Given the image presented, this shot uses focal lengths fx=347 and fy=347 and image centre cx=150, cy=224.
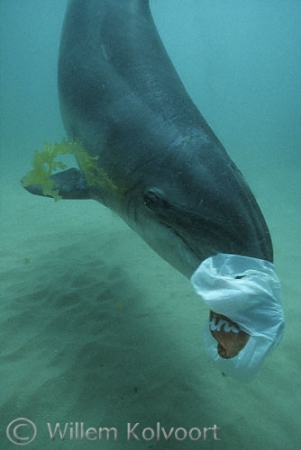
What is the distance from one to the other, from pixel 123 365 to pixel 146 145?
6.79 feet

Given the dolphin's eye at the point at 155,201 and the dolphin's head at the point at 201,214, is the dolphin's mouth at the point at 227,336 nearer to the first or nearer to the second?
the dolphin's head at the point at 201,214

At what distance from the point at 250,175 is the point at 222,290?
1847 cm

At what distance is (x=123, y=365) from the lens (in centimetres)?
332

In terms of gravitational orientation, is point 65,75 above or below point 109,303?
above

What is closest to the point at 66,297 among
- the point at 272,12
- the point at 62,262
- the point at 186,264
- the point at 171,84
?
the point at 62,262

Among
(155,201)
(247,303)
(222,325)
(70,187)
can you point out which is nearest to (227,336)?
(222,325)

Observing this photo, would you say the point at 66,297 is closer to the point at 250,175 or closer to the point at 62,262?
the point at 62,262

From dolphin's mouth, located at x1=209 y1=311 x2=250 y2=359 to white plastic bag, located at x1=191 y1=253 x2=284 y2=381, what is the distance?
23 mm

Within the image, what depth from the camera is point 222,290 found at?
76.4 inches

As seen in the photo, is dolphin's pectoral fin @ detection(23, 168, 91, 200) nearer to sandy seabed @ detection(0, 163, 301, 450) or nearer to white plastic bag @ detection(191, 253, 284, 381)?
sandy seabed @ detection(0, 163, 301, 450)

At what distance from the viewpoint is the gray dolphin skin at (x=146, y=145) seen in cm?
227
